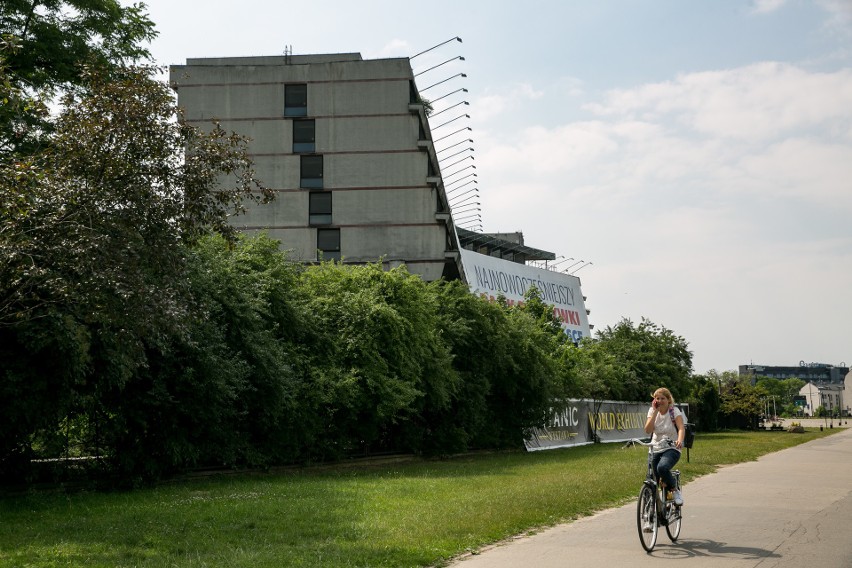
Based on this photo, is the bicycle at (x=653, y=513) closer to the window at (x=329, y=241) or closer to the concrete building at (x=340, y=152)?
the concrete building at (x=340, y=152)

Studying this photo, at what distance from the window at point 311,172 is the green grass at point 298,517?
125 feet

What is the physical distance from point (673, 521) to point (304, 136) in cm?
5034

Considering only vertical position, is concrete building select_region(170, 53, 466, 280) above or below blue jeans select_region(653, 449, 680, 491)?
above

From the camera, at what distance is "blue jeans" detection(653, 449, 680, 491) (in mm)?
11398

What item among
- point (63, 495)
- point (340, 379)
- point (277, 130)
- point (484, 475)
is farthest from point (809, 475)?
point (277, 130)

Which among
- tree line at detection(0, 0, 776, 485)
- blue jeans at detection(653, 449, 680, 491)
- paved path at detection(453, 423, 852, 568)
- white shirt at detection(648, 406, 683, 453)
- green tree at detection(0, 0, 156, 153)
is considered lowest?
paved path at detection(453, 423, 852, 568)

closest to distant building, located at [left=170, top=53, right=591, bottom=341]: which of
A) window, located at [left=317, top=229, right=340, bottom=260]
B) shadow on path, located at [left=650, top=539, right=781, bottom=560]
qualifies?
window, located at [left=317, top=229, right=340, bottom=260]

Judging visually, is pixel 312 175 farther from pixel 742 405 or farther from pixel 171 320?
pixel 171 320

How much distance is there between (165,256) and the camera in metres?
12.0

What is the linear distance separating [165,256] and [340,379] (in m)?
12.2

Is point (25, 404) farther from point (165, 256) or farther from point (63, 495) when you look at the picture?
point (165, 256)

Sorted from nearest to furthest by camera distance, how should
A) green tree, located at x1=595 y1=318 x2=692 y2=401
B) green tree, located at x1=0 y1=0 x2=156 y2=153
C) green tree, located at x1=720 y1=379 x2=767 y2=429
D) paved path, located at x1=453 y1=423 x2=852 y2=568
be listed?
paved path, located at x1=453 y1=423 x2=852 y2=568 → green tree, located at x1=0 y1=0 x2=156 y2=153 → green tree, located at x1=595 y1=318 x2=692 y2=401 → green tree, located at x1=720 y1=379 x2=767 y2=429

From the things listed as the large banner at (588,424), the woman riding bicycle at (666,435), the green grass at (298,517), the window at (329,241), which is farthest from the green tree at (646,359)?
the woman riding bicycle at (666,435)

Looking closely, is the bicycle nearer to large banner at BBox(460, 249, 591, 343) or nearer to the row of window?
the row of window
